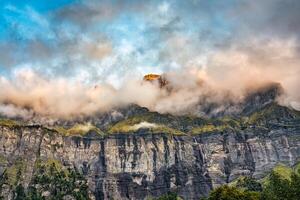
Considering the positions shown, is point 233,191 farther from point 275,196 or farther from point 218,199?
point 275,196

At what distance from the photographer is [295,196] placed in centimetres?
16900

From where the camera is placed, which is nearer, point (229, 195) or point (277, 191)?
point (229, 195)

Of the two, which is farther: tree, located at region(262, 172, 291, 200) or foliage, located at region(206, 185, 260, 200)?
tree, located at region(262, 172, 291, 200)

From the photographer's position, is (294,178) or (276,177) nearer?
(294,178)

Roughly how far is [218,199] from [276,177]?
122ft

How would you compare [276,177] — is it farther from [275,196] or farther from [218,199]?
[218,199]

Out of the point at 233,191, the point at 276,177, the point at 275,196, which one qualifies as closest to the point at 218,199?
the point at 233,191

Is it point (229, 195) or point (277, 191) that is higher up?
point (277, 191)

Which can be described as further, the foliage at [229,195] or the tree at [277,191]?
the tree at [277,191]

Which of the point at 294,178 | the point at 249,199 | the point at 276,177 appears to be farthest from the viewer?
the point at 276,177

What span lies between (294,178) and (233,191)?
27005mm

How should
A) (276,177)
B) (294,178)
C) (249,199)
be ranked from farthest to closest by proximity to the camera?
(276,177) → (294,178) → (249,199)

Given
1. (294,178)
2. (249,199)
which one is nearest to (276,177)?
(294,178)

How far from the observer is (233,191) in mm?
169625
